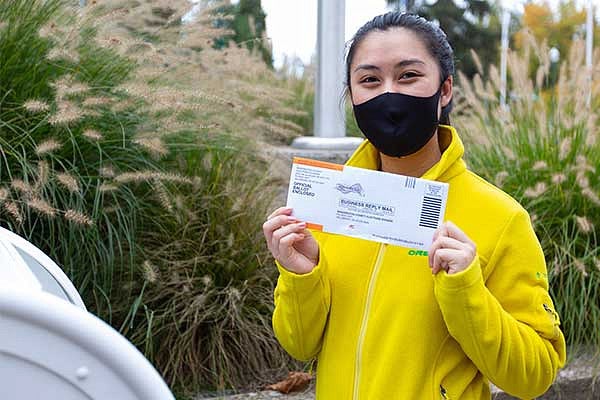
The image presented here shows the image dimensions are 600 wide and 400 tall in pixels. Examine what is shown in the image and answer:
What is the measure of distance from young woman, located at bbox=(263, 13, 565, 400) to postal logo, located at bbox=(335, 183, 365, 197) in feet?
0.38

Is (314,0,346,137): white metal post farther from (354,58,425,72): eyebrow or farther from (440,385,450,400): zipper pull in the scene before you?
(440,385,450,400): zipper pull

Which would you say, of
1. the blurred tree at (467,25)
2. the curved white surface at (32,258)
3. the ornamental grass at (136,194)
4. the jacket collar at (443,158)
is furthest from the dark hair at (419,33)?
the blurred tree at (467,25)

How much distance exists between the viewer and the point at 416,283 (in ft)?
6.19

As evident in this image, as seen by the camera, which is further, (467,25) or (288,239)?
(467,25)

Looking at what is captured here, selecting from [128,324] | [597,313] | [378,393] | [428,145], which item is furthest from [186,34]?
[378,393]

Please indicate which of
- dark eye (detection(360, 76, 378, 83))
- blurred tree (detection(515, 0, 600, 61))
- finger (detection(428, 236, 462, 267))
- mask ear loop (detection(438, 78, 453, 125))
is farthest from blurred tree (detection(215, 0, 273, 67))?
blurred tree (detection(515, 0, 600, 61))

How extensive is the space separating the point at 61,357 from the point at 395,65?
1.10 metres

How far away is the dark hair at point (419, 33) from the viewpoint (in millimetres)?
1964

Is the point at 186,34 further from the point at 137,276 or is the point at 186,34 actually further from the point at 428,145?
the point at 428,145

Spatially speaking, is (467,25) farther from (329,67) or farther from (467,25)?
(329,67)

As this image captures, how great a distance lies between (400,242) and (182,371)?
102 inches

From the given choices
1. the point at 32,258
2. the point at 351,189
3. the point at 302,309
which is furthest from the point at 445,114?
the point at 32,258

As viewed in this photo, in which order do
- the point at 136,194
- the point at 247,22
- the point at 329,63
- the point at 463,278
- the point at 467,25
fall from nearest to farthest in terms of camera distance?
the point at 463,278 < the point at 136,194 < the point at 329,63 < the point at 247,22 < the point at 467,25

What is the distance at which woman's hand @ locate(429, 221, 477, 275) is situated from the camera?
1691 millimetres
